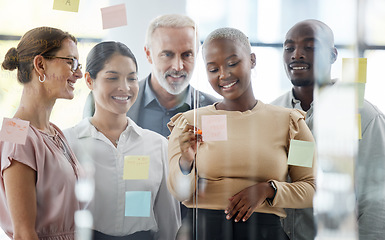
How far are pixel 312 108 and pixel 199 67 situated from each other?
47cm

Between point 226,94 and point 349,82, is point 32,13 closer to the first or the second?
point 226,94

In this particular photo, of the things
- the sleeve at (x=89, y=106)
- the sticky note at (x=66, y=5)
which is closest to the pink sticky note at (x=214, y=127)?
the sleeve at (x=89, y=106)

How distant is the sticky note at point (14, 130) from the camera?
149 centimetres

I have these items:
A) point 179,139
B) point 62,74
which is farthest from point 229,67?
point 62,74

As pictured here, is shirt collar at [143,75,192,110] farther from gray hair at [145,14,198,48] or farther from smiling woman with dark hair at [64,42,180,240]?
gray hair at [145,14,198,48]

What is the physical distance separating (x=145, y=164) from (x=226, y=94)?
0.42 meters

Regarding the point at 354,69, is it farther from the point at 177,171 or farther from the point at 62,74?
the point at 62,74

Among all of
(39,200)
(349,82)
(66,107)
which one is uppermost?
(349,82)

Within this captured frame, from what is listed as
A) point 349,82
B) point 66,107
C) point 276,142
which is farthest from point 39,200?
point 349,82

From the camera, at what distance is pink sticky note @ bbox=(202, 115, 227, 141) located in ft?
5.07

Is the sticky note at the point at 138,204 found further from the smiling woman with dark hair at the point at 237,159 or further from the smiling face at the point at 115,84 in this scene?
the smiling face at the point at 115,84

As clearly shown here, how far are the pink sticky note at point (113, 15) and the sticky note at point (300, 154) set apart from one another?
2.69ft

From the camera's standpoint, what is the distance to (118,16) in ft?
5.20

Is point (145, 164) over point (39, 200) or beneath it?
over
